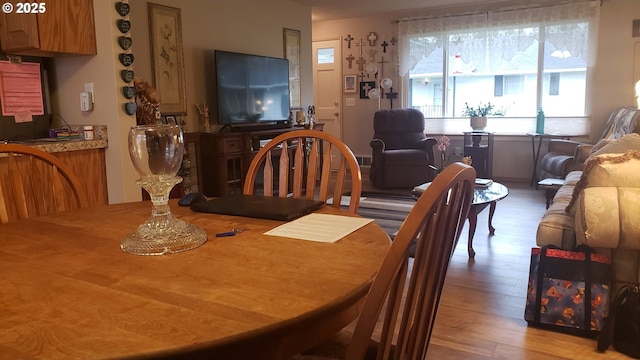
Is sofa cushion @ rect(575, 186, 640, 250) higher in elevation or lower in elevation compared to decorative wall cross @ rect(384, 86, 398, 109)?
lower

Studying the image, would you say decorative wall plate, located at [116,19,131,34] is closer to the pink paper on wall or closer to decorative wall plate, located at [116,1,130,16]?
decorative wall plate, located at [116,1,130,16]

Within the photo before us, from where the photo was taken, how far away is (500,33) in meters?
6.45

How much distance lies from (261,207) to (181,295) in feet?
2.05

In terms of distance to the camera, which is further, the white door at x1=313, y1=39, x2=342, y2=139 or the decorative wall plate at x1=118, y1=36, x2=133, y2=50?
the white door at x1=313, y1=39, x2=342, y2=139

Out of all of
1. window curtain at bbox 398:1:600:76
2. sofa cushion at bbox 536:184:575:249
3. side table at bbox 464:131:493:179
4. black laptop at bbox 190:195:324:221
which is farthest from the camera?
side table at bbox 464:131:493:179

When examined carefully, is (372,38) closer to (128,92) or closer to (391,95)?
(391,95)

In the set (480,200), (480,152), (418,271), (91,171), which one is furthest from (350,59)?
(418,271)

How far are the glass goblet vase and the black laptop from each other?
21cm

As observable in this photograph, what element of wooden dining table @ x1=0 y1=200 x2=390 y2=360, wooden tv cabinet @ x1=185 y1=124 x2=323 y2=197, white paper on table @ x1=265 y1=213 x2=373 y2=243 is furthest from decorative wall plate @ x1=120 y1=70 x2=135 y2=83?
white paper on table @ x1=265 y1=213 x2=373 y2=243

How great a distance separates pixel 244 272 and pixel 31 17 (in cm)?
231

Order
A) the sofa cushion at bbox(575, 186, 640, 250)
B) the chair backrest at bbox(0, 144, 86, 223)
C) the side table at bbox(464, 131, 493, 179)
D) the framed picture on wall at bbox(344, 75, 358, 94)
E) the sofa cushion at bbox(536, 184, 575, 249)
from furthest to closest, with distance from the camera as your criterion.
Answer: the framed picture on wall at bbox(344, 75, 358, 94), the side table at bbox(464, 131, 493, 179), the sofa cushion at bbox(536, 184, 575, 249), the sofa cushion at bbox(575, 186, 640, 250), the chair backrest at bbox(0, 144, 86, 223)

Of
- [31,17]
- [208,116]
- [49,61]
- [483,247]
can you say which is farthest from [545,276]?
[208,116]

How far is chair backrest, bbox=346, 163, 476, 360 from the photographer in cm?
73

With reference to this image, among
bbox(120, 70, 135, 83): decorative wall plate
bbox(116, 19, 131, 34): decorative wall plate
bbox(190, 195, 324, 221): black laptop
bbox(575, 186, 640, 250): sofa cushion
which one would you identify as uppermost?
bbox(116, 19, 131, 34): decorative wall plate
